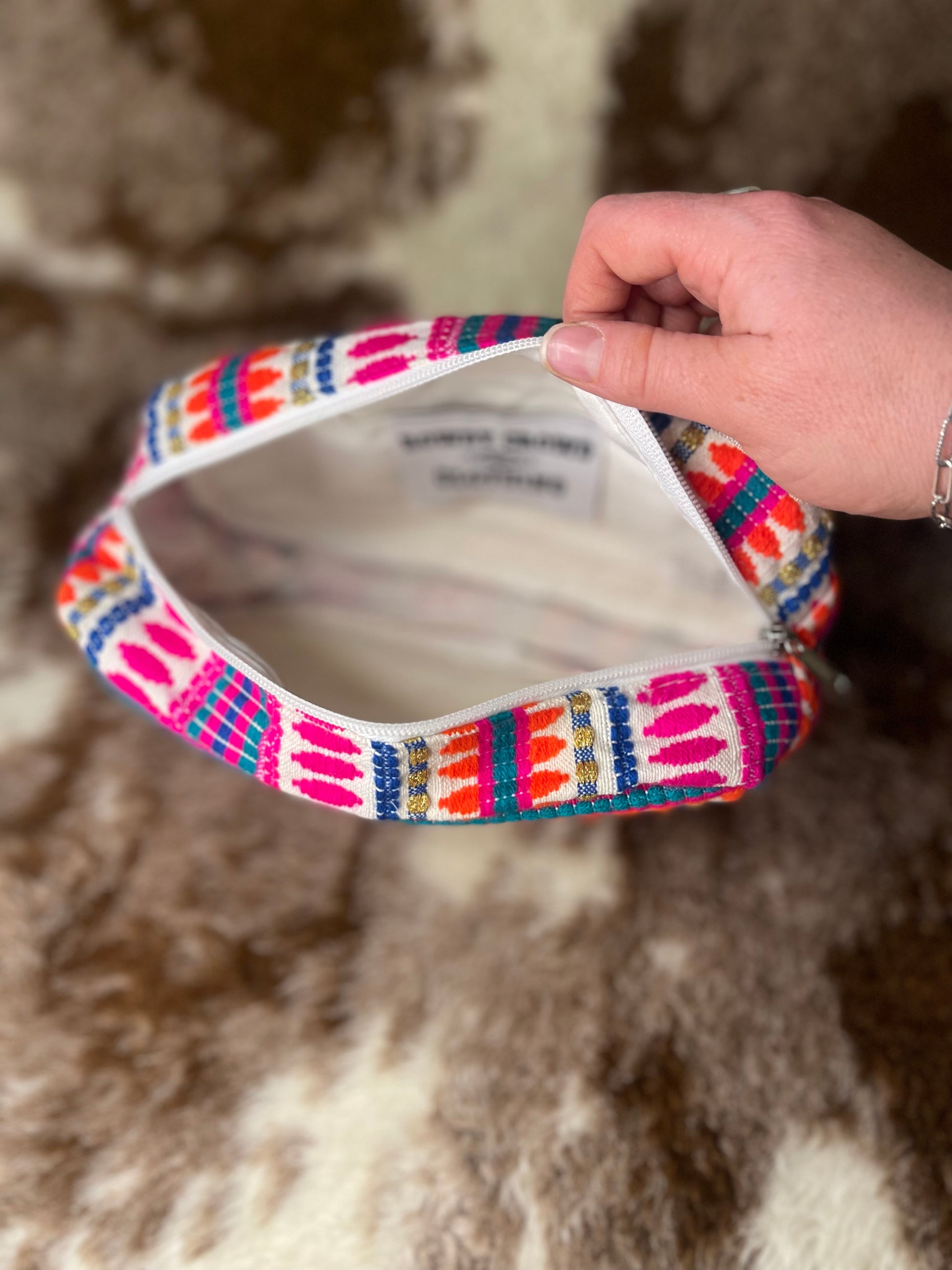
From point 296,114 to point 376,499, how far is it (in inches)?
11.9

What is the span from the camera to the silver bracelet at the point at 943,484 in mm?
392

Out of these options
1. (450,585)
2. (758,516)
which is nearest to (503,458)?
(450,585)

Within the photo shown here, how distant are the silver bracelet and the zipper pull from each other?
0.34ft

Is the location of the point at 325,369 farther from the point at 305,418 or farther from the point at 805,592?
the point at 805,592

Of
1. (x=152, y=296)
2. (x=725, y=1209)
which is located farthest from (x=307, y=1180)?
(x=152, y=296)

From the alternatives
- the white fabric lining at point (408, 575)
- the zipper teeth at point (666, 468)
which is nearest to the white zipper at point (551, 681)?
the zipper teeth at point (666, 468)

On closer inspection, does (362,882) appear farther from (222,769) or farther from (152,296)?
(152,296)

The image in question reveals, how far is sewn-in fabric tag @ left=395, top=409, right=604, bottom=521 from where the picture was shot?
603 millimetres

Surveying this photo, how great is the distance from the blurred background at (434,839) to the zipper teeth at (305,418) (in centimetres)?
18

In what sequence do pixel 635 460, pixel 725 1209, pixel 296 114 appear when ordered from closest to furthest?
1. pixel 725 1209
2. pixel 635 460
3. pixel 296 114

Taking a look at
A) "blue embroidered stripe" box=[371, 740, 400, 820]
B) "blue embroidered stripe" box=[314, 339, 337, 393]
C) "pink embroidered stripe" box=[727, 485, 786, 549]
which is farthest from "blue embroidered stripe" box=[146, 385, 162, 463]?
"pink embroidered stripe" box=[727, 485, 786, 549]

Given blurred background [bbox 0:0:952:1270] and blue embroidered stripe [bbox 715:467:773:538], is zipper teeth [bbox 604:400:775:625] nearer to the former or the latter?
blue embroidered stripe [bbox 715:467:773:538]

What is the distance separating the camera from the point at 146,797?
23.6 inches

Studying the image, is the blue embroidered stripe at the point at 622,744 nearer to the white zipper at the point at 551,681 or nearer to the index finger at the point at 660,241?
the white zipper at the point at 551,681
